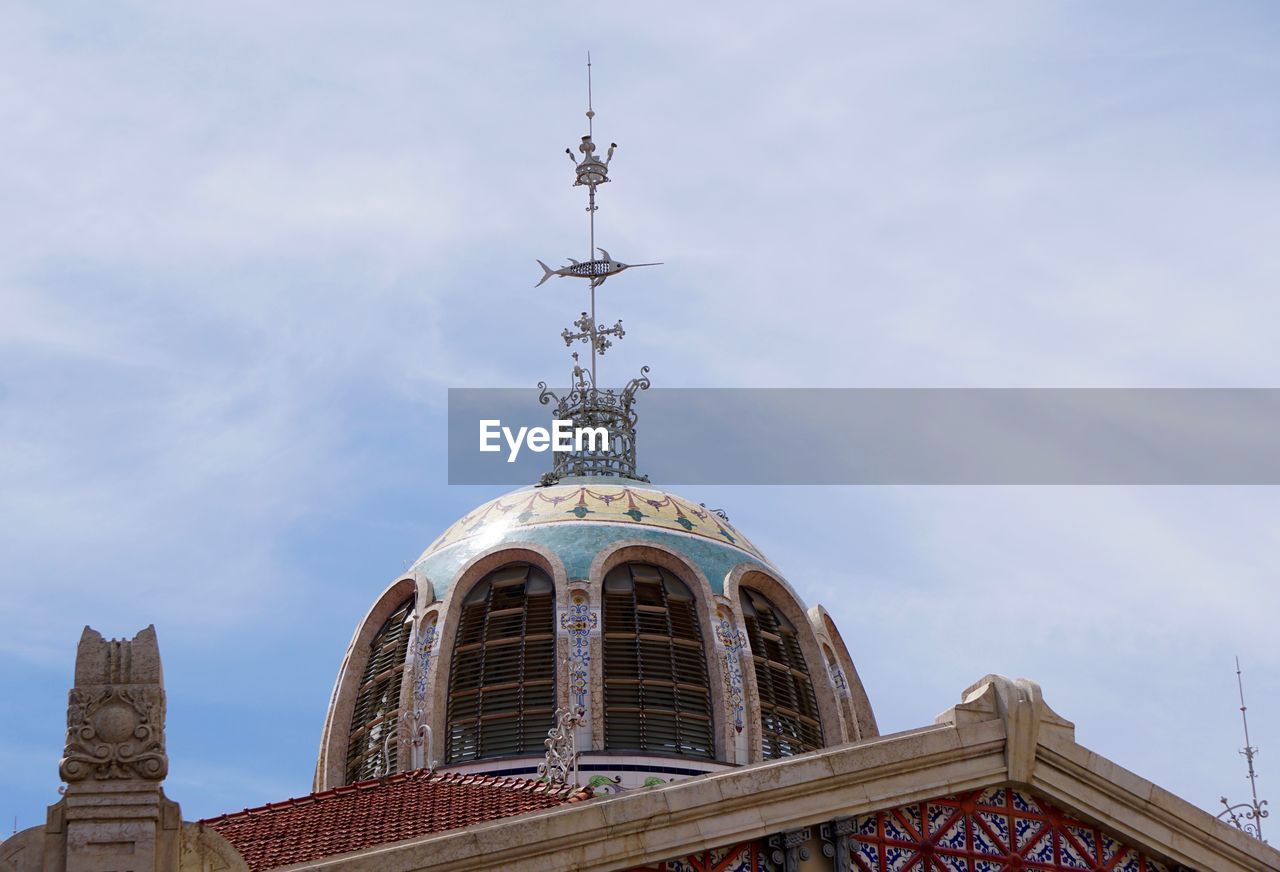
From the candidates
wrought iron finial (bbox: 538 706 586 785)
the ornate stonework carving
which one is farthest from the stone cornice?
wrought iron finial (bbox: 538 706 586 785)

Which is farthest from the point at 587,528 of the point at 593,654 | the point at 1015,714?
the point at 1015,714

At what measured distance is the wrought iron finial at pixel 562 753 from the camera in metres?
30.6

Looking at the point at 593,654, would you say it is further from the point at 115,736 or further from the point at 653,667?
the point at 115,736

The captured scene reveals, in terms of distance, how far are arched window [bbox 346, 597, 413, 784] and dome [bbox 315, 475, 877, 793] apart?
33 mm

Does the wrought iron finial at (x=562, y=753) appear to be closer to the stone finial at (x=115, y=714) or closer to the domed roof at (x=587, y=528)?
the domed roof at (x=587, y=528)

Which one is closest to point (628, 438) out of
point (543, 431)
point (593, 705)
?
point (543, 431)

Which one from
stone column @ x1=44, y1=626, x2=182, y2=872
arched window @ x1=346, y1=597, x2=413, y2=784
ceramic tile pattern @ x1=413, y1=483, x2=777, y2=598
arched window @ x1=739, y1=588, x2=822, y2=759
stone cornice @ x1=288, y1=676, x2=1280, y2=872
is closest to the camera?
stone column @ x1=44, y1=626, x2=182, y2=872

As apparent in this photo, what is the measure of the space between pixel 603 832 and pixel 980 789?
374cm

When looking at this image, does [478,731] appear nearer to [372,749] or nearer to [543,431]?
[372,749]

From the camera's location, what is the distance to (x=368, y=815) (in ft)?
88.5

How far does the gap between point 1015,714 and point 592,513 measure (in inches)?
623

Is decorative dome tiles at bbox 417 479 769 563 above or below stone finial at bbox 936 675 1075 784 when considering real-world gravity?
above

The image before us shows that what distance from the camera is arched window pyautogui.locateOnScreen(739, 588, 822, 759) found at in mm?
37281

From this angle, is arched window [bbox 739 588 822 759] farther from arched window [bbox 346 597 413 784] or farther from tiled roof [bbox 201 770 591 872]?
tiled roof [bbox 201 770 591 872]
